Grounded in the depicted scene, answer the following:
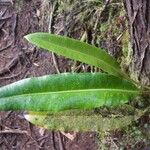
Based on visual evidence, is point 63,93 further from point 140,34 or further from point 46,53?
point 46,53

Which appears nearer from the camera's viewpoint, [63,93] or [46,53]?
[63,93]

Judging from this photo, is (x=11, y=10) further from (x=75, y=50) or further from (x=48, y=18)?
(x=75, y=50)

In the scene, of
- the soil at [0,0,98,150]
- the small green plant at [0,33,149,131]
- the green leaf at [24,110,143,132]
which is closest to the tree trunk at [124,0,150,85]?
the small green plant at [0,33,149,131]

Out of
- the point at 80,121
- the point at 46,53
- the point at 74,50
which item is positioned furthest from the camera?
the point at 46,53

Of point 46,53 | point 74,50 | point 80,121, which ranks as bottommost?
point 80,121

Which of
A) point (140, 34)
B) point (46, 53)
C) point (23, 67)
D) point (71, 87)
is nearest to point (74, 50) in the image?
point (71, 87)

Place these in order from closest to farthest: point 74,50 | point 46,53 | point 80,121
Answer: point 74,50
point 80,121
point 46,53

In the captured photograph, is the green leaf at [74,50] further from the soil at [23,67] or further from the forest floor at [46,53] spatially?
the soil at [23,67]
